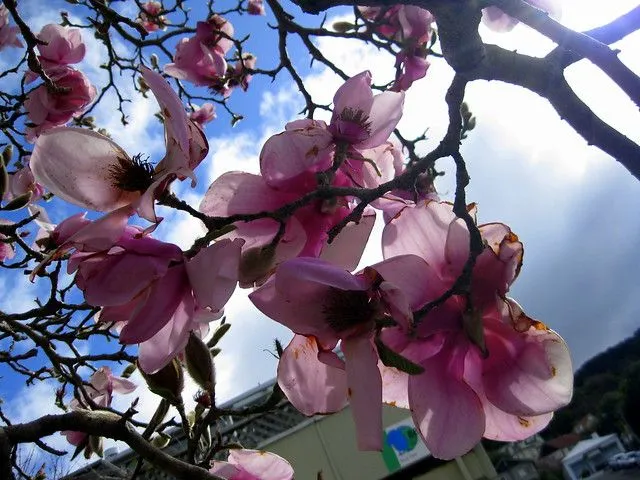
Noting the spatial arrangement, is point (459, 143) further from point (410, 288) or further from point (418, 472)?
point (418, 472)

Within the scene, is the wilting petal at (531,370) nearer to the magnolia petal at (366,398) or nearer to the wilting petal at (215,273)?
the magnolia petal at (366,398)

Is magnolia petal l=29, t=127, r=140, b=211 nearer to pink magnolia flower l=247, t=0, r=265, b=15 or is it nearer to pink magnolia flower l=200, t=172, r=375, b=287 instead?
pink magnolia flower l=200, t=172, r=375, b=287

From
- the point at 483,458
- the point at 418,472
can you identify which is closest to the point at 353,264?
the point at 418,472

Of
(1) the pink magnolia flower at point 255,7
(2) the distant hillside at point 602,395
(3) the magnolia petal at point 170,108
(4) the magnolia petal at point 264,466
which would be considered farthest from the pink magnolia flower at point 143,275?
(2) the distant hillside at point 602,395

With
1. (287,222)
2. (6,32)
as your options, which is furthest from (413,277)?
(6,32)

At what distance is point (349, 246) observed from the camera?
69 cm

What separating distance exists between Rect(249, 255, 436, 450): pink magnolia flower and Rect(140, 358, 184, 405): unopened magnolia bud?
0.72 feet

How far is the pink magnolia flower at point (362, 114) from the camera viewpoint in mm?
763

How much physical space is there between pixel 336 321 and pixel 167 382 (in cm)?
35

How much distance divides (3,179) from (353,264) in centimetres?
94

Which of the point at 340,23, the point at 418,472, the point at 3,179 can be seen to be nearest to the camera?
the point at 3,179

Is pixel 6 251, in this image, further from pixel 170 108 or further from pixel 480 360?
pixel 480 360

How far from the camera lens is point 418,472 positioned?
7.49 m

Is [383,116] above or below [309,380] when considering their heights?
above
